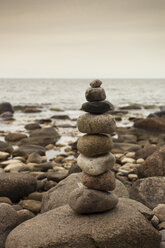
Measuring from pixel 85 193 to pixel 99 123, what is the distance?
3.89ft

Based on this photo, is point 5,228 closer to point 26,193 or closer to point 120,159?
point 26,193

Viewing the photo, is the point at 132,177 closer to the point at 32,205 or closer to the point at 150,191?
the point at 150,191

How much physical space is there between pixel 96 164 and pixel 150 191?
2415mm

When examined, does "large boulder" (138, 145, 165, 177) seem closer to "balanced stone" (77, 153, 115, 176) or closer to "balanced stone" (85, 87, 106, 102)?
"balanced stone" (77, 153, 115, 176)

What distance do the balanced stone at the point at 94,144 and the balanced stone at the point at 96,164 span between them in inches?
3.7

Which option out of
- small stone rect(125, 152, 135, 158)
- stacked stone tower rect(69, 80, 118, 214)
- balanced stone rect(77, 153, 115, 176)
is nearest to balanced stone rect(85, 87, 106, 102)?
stacked stone tower rect(69, 80, 118, 214)

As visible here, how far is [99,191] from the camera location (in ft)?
18.2

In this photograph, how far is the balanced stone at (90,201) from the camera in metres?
5.30

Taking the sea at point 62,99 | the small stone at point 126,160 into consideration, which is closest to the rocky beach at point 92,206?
the small stone at point 126,160

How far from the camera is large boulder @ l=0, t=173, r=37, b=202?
7816mm

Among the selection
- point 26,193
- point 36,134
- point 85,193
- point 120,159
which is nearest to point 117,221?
point 85,193

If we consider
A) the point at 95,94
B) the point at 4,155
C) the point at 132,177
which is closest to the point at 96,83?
the point at 95,94

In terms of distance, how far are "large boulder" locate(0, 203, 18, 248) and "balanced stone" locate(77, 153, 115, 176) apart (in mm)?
1561

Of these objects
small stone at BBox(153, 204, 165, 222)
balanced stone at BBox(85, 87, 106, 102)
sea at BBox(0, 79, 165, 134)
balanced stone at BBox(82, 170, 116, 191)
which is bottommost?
sea at BBox(0, 79, 165, 134)
